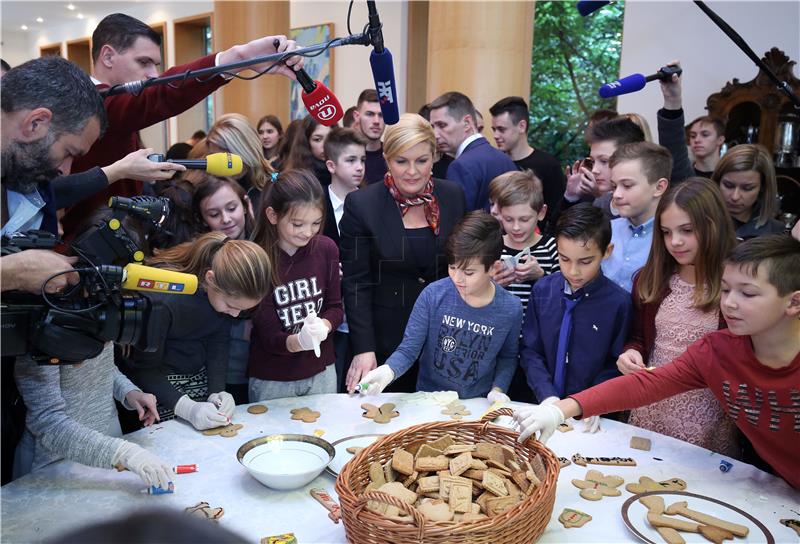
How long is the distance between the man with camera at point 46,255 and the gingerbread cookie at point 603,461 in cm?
98

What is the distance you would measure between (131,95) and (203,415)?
1156 millimetres

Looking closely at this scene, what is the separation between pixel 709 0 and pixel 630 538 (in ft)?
17.1

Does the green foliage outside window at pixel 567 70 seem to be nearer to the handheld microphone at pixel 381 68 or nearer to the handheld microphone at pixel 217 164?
the handheld microphone at pixel 381 68

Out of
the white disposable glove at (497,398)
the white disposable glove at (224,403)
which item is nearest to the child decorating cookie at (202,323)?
the white disposable glove at (224,403)

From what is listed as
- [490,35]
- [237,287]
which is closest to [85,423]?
[237,287]

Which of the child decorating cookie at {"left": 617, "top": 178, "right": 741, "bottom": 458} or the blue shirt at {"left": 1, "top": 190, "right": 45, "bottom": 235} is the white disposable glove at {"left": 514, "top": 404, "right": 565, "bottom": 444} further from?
the blue shirt at {"left": 1, "top": 190, "right": 45, "bottom": 235}

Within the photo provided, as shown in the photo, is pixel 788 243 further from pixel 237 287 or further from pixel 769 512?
pixel 237 287

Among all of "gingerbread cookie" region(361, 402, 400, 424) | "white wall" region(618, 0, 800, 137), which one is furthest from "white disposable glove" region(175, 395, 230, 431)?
"white wall" region(618, 0, 800, 137)

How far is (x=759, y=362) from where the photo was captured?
1623mm

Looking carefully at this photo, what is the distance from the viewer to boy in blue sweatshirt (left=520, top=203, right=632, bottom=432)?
2195mm

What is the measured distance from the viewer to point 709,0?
5.23 m

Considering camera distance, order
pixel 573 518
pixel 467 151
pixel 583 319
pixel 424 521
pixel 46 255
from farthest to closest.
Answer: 1. pixel 467 151
2. pixel 583 319
3. pixel 573 518
4. pixel 46 255
5. pixel 424 521

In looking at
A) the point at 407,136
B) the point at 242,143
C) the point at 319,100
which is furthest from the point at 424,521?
the point at 242,143

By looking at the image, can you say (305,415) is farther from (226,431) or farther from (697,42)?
(697,42)
